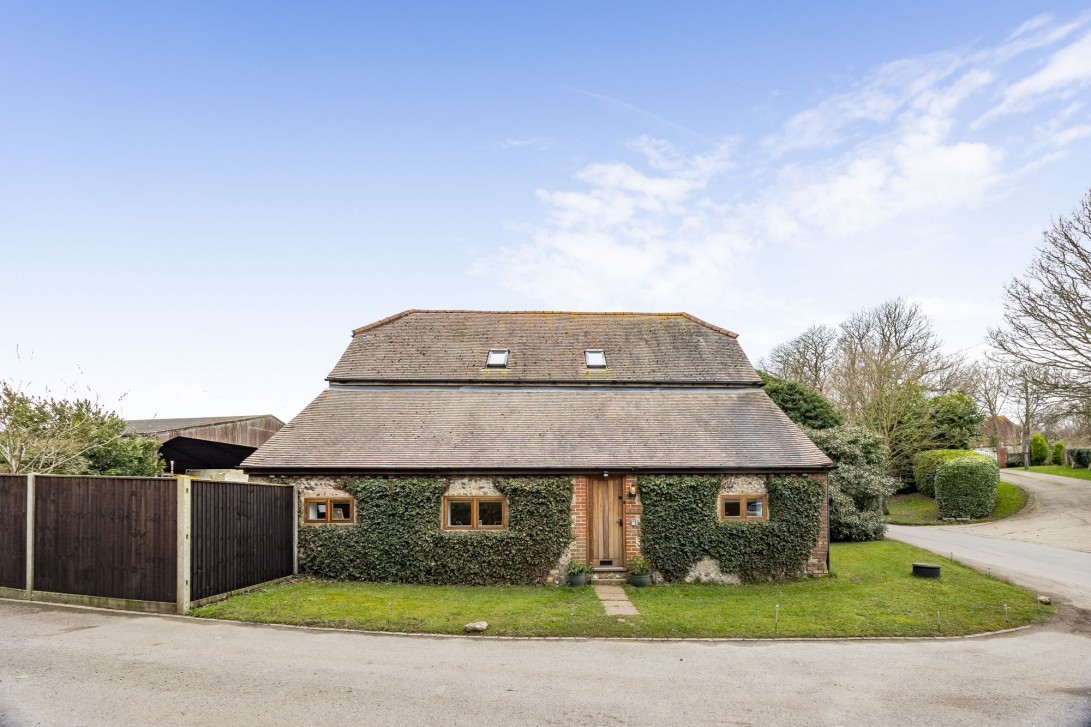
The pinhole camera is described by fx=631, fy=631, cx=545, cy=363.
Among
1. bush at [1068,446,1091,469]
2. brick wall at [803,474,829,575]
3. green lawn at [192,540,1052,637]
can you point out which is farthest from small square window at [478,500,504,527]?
bush at [1068,446,1091,469]

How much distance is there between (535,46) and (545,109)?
142cm

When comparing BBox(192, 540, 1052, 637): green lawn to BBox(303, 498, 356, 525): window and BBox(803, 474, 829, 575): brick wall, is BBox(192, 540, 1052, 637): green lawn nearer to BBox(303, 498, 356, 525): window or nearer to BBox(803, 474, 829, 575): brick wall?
BBox(803, 474, 829, 575): brick wall

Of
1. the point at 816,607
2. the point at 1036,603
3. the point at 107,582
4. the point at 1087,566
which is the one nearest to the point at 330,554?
the point at 107,582

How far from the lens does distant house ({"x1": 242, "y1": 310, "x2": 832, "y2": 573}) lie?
13930mm

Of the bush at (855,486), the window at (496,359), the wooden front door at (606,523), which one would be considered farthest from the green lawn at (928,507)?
the window at (496,359)

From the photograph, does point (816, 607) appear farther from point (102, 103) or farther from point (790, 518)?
point (102, 103)

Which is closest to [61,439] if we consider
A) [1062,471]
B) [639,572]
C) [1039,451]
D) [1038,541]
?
[639,572]

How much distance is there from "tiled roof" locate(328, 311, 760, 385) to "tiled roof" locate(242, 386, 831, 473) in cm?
43

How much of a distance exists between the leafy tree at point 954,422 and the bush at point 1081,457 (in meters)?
11.4

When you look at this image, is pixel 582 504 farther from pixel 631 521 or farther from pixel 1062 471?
pixel 1062 471

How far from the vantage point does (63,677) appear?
729cm

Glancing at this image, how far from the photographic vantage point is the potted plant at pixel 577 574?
13438 millimetres

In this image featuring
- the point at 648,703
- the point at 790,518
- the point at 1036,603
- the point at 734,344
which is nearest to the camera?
the point at 648,703

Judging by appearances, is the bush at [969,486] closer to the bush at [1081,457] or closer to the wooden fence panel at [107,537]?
the bush at [1081,457]
